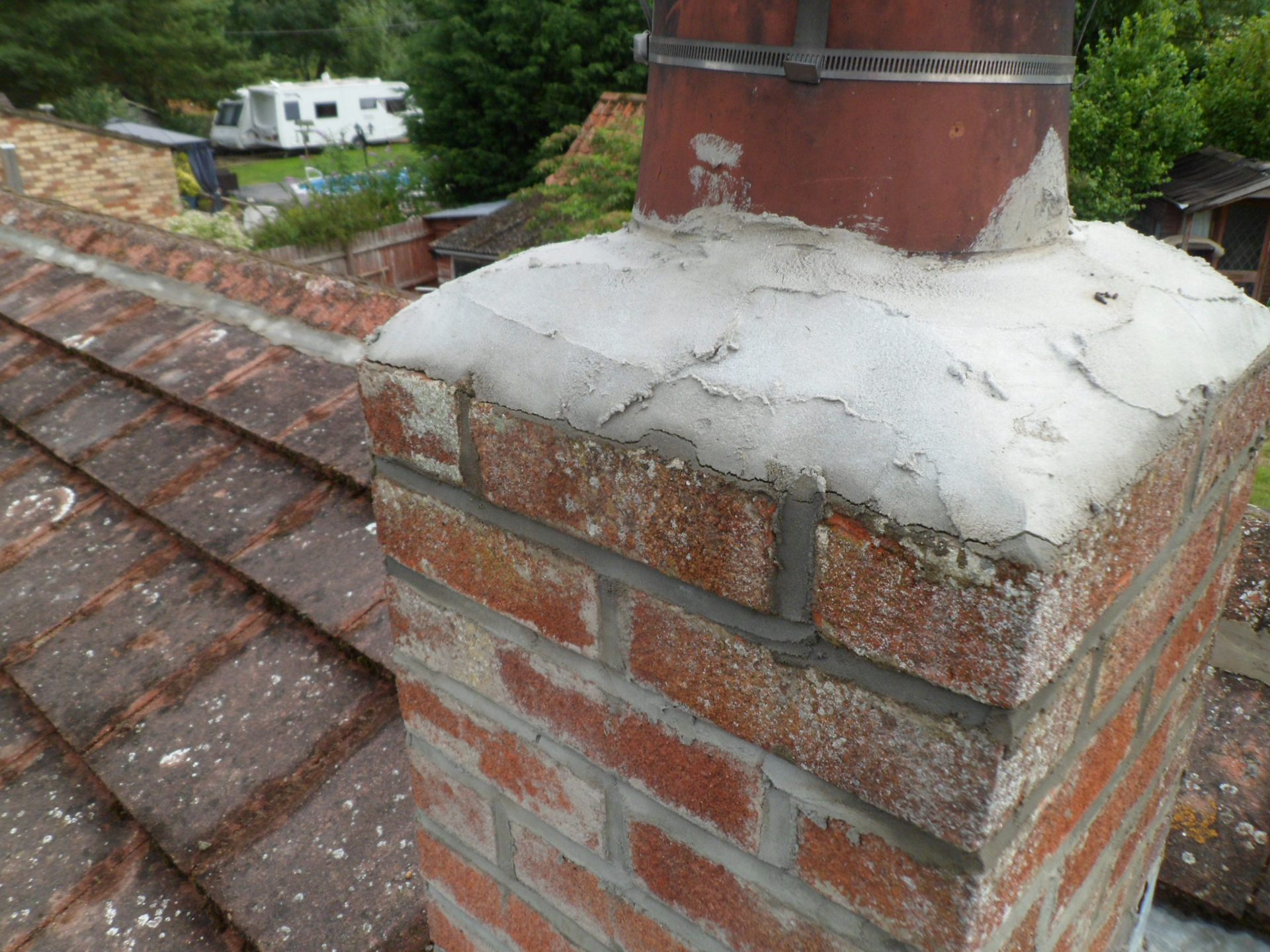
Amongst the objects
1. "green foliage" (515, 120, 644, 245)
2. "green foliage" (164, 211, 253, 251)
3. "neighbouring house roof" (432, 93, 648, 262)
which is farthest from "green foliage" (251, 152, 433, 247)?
"green foliage" (515, 120, 644, 245)

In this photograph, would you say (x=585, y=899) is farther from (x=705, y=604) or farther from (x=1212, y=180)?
(x=1212, y=180)

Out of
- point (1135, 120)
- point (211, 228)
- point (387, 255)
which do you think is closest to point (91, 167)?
point (211, 228)

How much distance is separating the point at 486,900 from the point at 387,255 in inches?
676

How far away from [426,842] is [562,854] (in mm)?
252

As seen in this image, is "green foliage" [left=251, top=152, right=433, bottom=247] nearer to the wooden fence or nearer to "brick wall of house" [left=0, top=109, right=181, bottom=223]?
the wooden fence

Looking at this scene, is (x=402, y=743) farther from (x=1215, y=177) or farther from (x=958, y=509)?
(x=1215, y=177)

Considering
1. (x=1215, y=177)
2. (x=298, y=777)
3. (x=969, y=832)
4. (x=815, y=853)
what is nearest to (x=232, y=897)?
(x=298, y=777)

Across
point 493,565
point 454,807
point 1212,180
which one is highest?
point 493,565

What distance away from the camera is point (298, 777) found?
1.38 metres

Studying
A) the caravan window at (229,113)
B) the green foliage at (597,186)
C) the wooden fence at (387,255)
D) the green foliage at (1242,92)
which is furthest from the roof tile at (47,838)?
the caravan window at (229,113)

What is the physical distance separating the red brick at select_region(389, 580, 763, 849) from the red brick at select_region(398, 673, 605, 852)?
0.13 feet

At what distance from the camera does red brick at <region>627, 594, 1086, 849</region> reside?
539mm

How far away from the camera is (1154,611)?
721 mm

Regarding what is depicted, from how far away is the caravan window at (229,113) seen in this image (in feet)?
113
